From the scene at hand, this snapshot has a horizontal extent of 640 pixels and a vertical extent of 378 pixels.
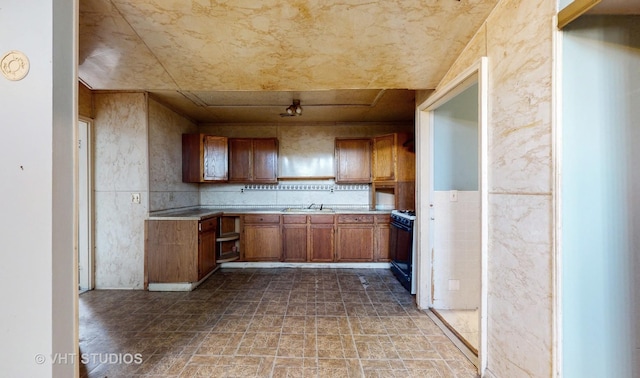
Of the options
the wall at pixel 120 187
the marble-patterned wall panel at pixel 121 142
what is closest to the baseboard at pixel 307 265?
the wall at pixel 120 187

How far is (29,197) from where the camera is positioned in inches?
46.8

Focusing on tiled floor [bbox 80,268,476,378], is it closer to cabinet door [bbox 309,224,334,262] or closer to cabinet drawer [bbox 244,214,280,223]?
cabinet door [bbox 309,224,334,262]

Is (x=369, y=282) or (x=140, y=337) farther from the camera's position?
(x=369, y=282)

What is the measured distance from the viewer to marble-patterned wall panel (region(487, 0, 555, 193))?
1.20 metres

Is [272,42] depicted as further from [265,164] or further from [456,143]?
[265,164]

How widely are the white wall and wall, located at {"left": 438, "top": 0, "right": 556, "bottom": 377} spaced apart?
2330 mm

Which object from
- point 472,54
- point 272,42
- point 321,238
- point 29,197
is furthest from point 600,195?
point 321,238

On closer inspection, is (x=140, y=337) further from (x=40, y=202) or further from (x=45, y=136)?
(x=45, y=136)

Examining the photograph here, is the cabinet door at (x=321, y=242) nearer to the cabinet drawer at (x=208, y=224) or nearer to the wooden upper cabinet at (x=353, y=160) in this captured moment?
the wooden upper cabinet at (x=353, y=160)

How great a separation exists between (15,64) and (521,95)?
2498 mm

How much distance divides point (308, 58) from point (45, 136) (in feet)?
5.26

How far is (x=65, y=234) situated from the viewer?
4.10 ft

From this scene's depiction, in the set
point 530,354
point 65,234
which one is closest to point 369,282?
point 530,354

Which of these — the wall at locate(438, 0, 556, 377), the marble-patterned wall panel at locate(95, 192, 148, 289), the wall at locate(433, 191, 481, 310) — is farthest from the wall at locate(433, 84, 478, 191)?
the marble-patterned wall panel at locate(95, 192, 148, 289)
